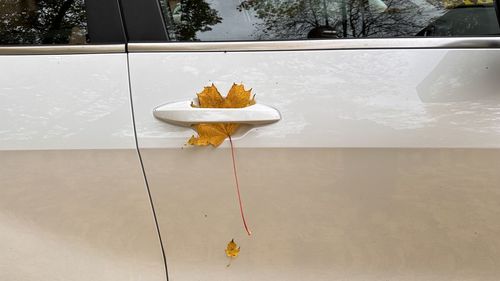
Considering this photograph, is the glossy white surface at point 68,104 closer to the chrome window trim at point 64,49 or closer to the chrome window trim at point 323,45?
the chrome window trim at point 64,49

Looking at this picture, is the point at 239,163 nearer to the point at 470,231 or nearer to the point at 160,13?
the point at 160,13

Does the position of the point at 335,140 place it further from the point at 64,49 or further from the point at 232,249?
the point at 64,49

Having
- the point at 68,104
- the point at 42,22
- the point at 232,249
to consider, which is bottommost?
the point at 232,249

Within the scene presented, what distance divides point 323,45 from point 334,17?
4.6 inches

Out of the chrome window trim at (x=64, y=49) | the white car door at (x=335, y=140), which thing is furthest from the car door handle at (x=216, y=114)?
the chrome window trim at (x=64, y=49)

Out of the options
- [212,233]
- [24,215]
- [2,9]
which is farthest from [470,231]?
[2,9]

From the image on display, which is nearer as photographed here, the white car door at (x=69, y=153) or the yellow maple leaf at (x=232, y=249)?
the white car door at (x=69, y=153)

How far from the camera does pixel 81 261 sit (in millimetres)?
1517

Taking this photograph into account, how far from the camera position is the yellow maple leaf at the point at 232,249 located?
1.50 meters

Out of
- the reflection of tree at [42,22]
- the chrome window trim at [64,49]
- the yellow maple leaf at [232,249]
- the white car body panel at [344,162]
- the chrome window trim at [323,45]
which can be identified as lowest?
the yellow maple leaf at [232,249]

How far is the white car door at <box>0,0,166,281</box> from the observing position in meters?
1.39

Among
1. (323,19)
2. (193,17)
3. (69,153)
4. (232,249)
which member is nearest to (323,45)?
(323,19)

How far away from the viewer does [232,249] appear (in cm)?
150

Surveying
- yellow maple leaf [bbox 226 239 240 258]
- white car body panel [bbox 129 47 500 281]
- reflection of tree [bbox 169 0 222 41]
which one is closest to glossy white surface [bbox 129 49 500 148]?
white car body panel [bbox 129 47 500 281]
